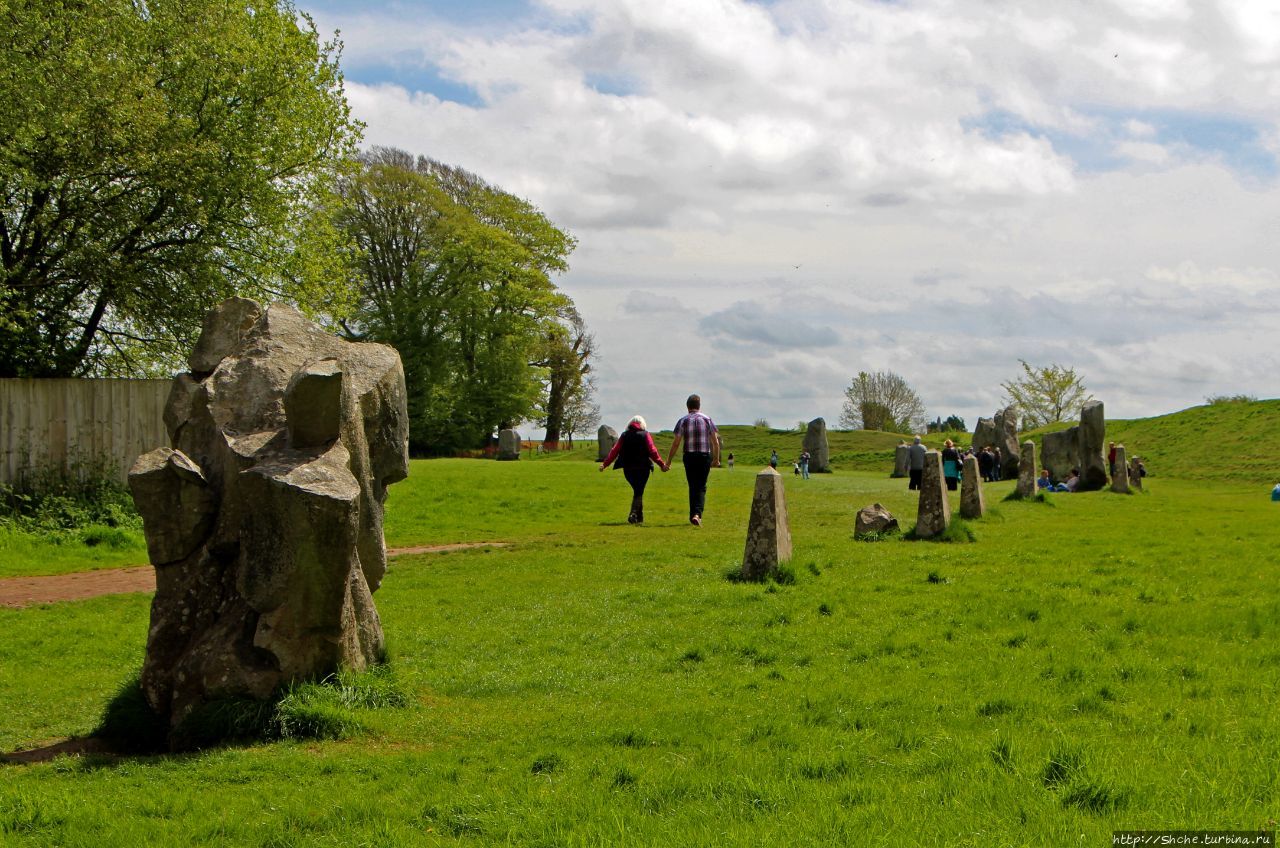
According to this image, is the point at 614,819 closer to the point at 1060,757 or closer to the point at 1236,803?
the point at 1060,757

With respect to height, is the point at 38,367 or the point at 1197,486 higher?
the point at 38,367

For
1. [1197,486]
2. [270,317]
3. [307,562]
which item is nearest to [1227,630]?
[307,562]

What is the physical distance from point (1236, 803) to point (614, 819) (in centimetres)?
316

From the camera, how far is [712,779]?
6234 millimetres

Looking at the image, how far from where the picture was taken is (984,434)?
50656 millimetres

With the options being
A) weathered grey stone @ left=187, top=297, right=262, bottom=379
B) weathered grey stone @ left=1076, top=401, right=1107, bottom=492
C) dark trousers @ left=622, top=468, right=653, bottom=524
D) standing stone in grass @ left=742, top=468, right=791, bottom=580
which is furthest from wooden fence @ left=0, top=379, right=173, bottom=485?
weathered grey stone @ left=1076, top=401, right=1107, bottom=492

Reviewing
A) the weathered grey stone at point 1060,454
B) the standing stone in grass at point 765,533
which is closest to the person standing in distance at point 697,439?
the standing stone in grass at point 765,533

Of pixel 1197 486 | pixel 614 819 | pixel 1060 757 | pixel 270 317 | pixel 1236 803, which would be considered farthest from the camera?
pixel 1197 486

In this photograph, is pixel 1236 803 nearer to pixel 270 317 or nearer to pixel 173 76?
pixel 270 317

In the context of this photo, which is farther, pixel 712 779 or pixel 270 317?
pixel 270 317

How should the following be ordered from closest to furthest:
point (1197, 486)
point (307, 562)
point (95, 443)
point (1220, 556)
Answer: point (307, 562)
point (1220, 556)
point (95, 443)
point (1197, 486)

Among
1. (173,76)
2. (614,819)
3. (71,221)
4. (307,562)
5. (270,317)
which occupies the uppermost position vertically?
(173,76)

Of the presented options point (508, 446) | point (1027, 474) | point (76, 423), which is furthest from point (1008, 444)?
point (76, 423)

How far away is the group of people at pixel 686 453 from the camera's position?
2125cm
